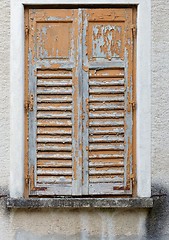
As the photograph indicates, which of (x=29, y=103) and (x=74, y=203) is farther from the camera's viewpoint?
(x=29, y=103)

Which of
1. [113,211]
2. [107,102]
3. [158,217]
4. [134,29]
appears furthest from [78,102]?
[158,217]

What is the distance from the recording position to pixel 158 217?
596cm

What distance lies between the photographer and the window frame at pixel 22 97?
5.93m

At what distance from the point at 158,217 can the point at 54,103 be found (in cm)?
135

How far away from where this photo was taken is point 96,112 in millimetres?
5988

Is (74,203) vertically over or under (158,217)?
over

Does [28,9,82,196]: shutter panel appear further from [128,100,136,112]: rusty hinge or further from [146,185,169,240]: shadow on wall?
[146,185,169,240]: shadow on wall

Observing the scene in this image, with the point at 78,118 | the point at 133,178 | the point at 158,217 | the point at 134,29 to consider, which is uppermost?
the point at 134,29

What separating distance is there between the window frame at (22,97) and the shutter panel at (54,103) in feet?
0.31

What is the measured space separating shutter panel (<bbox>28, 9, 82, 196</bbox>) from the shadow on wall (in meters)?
0.69

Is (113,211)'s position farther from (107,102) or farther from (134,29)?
(134,29)

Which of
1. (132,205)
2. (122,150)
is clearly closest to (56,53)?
(122,150)

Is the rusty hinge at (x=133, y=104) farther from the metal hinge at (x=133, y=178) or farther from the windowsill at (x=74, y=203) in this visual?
the windowsill at (x=74, y=203)

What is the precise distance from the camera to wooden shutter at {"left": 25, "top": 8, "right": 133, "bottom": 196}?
5.96m
